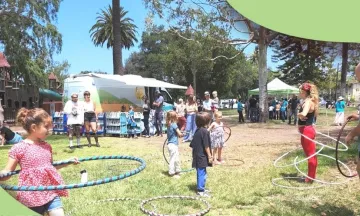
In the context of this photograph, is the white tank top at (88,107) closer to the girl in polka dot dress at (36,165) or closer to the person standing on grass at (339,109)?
the girl in polka dot dress at (36,165)

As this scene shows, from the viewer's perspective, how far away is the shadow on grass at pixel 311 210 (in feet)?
15.8

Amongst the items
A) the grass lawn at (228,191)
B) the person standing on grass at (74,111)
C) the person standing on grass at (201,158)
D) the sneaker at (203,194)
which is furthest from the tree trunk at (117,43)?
the sneaker at (203,194)

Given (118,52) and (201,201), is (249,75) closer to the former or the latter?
(118,52)

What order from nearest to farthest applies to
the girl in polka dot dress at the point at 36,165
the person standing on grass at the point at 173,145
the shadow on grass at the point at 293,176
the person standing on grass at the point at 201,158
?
the girl in polka dot dress at the point at 36,165 < the person standing on grass at the point at 201,158 < the shadow on grass at the point at 293,176 < the person standing on grass at the point at 173,145

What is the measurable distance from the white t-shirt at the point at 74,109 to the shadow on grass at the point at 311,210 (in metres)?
7.24

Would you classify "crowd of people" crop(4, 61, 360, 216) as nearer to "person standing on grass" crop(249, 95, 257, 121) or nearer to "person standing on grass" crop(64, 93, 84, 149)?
"person standing on grass" crop(64, 93, 84, 149)

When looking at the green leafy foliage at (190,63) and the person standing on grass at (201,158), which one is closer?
the person standing on grass at (201,158)

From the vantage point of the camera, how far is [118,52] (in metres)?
20.2

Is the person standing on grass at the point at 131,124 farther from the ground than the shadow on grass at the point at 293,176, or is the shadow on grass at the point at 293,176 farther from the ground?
the person standing on grass at the point at 131,124

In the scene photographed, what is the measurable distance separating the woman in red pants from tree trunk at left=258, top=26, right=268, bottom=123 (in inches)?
607

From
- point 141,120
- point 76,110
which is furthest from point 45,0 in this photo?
point 76,110

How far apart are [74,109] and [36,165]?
7.73 metres

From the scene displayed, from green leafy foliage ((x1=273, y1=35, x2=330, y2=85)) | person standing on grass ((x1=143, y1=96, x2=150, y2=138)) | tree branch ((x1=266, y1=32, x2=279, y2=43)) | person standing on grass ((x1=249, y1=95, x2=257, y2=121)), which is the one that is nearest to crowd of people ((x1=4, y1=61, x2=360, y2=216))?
person standing on grass ((x1=143, y1=96, x2=150, y2=138))

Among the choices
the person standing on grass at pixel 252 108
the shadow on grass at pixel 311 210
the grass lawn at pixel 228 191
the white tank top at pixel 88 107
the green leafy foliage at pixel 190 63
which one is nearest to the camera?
the shadow on grass at pixel 311 210
